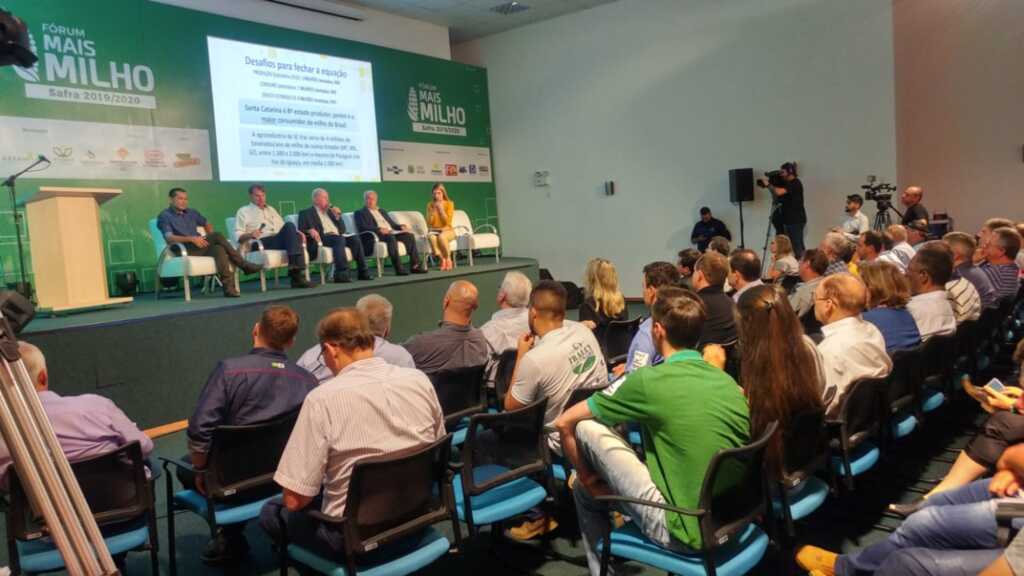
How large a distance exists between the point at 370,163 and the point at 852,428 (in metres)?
8.33

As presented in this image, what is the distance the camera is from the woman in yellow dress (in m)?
8.81

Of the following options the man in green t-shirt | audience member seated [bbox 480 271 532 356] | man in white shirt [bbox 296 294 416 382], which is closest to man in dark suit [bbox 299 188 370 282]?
audience member seated [bbox 480 271 532 356]

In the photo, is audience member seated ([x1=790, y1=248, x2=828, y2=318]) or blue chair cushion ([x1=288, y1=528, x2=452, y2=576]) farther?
audience member seated ([x1=790, y1=248, x2=828, y2=318])

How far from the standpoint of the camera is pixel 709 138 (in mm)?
9938

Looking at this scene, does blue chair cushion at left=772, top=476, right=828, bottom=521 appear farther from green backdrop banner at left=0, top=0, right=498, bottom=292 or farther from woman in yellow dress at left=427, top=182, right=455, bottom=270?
green backdrop banner at left=0, top=0, right=498, bottom=292

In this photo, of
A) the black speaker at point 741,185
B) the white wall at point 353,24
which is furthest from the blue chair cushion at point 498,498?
the black speaker at point 741,185

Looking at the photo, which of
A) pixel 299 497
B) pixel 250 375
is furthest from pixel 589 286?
pixel 299 497

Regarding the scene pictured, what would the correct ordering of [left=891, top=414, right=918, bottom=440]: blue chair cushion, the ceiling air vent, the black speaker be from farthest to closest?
1. the ceiling air vent
2. the black speaker
3. [left=891, top=414, right=918, bottom=440]: blue chair cushion

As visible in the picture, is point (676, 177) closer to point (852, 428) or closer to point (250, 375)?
point (852, 428)

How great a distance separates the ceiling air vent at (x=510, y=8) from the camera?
10320 millimetres

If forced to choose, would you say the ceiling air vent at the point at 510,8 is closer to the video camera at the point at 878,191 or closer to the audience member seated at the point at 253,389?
the video camera at the point at 878,191

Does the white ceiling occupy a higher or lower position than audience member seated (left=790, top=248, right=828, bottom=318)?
higher

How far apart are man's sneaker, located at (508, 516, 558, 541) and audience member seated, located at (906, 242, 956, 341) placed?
2.07 m

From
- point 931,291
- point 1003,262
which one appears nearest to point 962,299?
point 931,291
